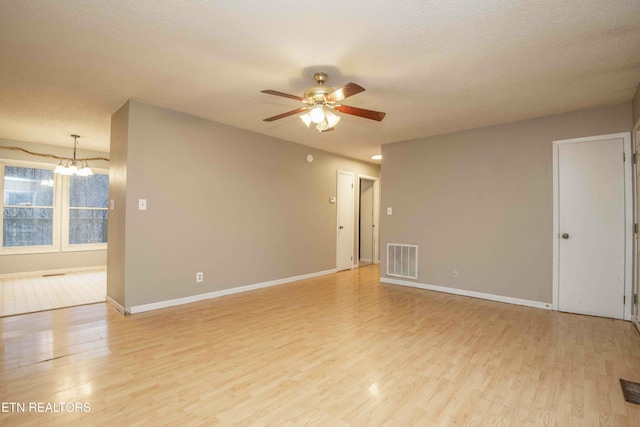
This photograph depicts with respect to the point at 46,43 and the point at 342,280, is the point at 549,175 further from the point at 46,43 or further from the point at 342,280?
the point at 46,43

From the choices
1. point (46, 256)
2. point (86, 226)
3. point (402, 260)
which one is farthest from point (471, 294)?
point (46, 256)

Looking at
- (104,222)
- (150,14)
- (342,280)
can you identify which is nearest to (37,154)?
(104,222)

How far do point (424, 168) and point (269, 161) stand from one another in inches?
102

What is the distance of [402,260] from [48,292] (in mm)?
5578

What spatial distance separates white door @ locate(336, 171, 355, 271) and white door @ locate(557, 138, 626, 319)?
3.68 meters

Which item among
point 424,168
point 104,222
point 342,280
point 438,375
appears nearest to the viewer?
point 438,375

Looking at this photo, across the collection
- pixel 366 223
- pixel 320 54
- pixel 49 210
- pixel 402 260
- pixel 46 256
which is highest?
pixel 320 54

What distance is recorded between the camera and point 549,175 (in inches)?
155

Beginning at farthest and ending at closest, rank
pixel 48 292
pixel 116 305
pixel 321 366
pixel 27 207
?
pixel 27 207 < pixel 48 292 < pixel 116 305 < pixel 321 366

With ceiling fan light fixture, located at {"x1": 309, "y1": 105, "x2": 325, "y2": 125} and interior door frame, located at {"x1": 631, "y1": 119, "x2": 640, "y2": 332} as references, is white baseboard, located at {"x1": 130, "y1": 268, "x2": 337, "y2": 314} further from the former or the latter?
interior door frame, located at {"x1": 631, "y1": 119, "x2": 640, "y2": 332}

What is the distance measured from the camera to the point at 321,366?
241 centimetres

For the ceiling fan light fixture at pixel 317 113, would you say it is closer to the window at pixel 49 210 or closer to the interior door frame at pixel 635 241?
the interior door frame at pixel 635 241

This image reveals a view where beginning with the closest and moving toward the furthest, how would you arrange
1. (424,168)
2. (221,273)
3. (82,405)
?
(82,405) → (221,273) → (424,168)

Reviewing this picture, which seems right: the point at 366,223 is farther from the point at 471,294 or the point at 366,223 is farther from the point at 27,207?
the point at 27,207
